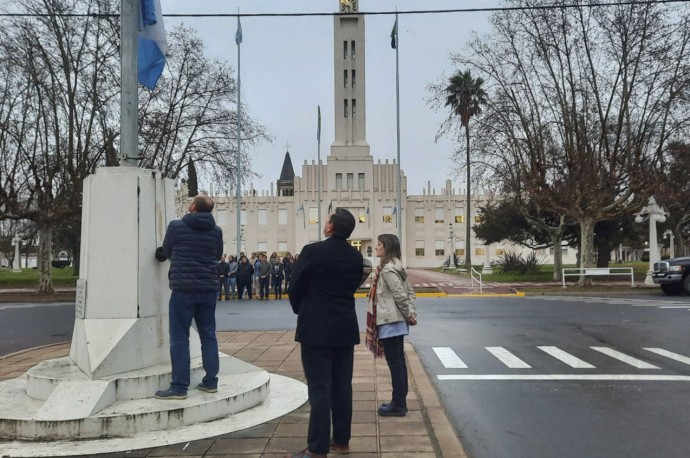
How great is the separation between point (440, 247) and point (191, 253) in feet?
236

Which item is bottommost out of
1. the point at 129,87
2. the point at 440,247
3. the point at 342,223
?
the point at 342,223

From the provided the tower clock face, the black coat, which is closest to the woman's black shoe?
the black coat

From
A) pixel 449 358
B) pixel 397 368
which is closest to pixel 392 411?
pixel 397 368

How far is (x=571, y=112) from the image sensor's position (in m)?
27.3

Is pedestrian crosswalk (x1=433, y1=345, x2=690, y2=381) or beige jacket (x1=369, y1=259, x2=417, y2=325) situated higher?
beige jacket (x1=369, y1=259, x2=417, y2=325)

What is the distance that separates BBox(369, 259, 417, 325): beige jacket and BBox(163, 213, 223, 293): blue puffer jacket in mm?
1597

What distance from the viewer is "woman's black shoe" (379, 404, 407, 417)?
5.51m

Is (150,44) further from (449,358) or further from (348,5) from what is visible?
(348,5)

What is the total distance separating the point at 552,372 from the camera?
7.94 metres

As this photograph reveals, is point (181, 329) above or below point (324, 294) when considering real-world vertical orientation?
below

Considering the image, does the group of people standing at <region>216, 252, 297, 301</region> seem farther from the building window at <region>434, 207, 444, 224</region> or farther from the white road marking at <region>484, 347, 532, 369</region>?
the building window at <region>434, 207, 444, 224</region>

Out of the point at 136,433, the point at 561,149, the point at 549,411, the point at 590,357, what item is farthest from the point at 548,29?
the point at 136,433

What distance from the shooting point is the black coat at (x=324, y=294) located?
4.18 m

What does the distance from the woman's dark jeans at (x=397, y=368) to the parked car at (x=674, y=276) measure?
2043cm
